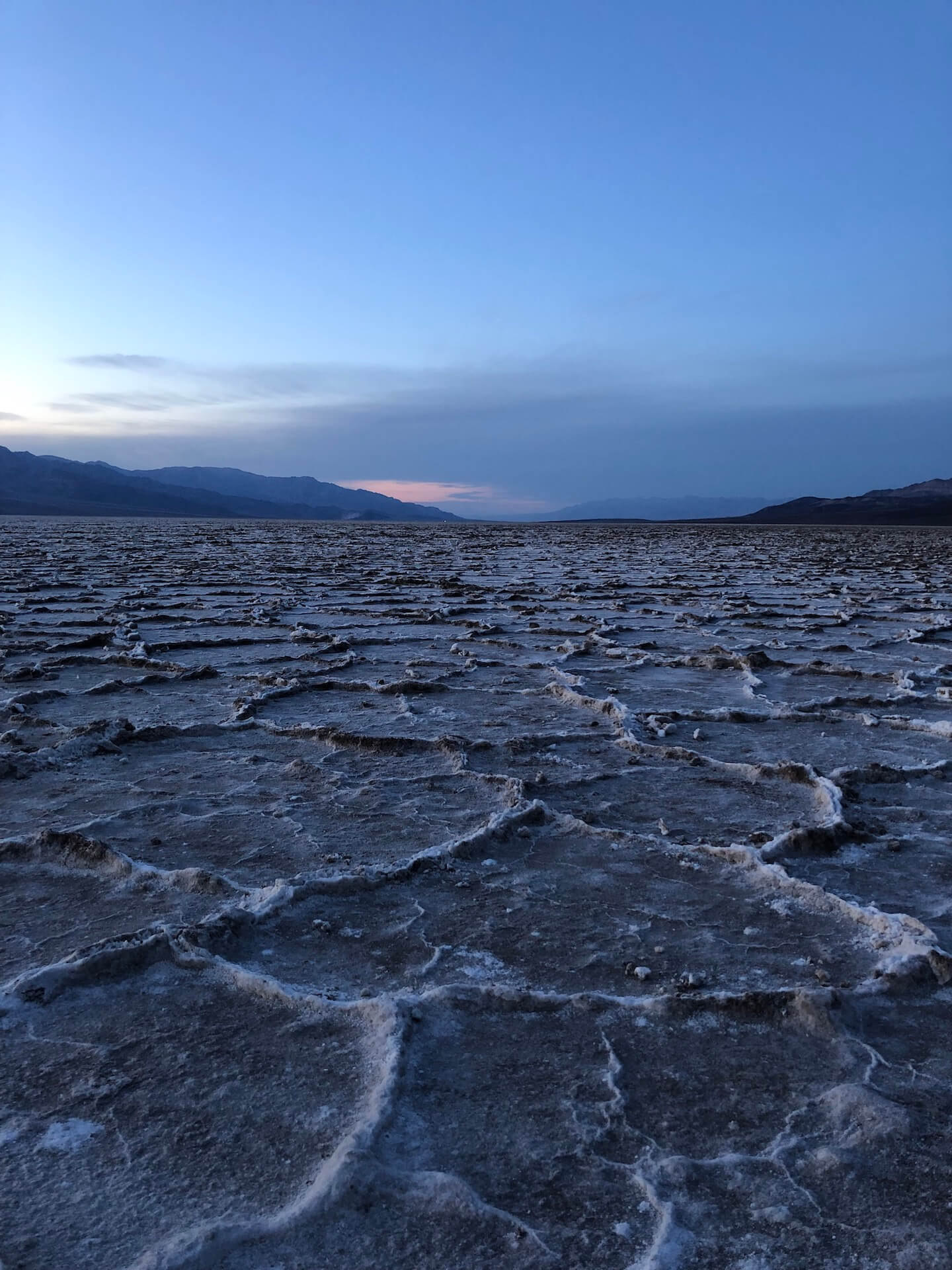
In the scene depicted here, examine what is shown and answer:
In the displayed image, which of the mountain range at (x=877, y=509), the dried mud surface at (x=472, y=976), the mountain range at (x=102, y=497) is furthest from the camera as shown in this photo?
the mountain range at (x=102, y=497)

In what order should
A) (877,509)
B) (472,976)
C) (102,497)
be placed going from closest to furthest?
(472,976) < (877,509) < (102,497)

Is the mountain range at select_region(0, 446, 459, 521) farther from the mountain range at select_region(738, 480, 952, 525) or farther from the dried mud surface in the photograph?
the dried mud surface

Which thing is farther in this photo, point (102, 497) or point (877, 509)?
point (102, 497)

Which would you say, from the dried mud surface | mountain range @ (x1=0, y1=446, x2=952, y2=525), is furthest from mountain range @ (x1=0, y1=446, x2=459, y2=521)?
the dried mud surface

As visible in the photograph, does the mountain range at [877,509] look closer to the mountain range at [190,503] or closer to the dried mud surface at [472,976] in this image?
the mountain range at [190,503]

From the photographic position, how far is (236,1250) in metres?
1.05

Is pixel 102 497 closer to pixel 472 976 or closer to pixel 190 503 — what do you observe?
pixel 190 503

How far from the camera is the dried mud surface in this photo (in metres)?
1.11

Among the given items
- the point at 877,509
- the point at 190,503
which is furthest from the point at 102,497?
the point at 877,509

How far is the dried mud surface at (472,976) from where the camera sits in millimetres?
1110

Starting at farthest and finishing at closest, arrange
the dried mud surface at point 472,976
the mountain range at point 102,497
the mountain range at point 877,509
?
the mountain range at point 102,497 → the mountain range at point 877,509 → the dried mud surface at point 472,976

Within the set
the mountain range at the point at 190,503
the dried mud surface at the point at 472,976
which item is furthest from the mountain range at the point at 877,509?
the dried mud surface at the point at 472,976

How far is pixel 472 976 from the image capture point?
1.66 meters

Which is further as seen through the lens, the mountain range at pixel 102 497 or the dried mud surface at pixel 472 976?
the mountain range at pixel 102 497
